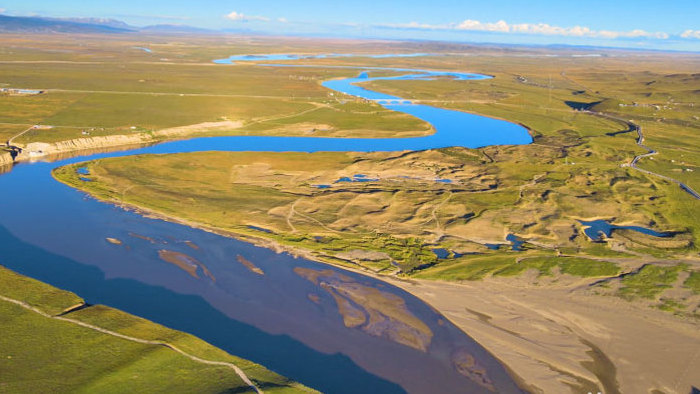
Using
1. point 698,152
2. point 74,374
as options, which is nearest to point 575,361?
point 74,374

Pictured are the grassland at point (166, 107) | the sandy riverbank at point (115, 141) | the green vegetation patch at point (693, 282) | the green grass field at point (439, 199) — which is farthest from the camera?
the grassland at point (166, 107)

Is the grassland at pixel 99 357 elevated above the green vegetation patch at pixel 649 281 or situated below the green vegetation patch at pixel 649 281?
below

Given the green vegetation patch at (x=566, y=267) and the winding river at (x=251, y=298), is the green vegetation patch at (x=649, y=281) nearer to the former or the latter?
the green vegetation patch at (x=566, y=267)

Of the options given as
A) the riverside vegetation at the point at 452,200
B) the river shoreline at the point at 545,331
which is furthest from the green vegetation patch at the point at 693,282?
the river shoreline at the point at 545,331

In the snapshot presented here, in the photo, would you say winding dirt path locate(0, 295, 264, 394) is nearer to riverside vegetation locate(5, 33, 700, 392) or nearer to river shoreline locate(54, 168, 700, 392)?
river shoreline locate(54, 168, 700, 392)

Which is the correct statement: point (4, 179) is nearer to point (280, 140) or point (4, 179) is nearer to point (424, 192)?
point (280, 140)

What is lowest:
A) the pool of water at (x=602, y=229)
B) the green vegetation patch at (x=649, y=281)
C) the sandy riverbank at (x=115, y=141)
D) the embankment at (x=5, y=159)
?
the green vegetation patch at (x=649, y=281)
